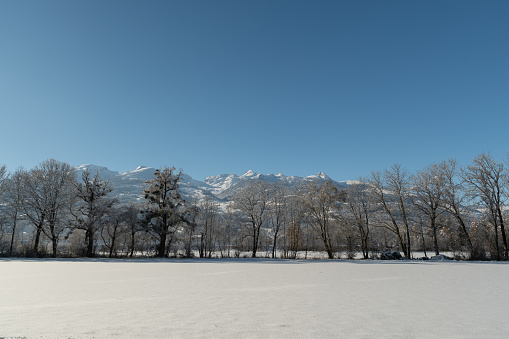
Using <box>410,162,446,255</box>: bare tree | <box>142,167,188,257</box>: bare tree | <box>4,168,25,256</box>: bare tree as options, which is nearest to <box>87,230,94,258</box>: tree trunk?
<box>142,167,188,257</box>: bare tree

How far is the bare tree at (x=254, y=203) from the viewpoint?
41.1 meters

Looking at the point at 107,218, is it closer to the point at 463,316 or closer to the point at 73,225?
the point at 73,225

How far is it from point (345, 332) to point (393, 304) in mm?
3168

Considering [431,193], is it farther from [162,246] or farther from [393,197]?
[162,246]

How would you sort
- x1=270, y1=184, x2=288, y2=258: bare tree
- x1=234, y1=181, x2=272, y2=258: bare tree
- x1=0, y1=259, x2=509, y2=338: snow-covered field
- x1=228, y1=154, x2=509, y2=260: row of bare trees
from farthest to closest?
x1=270, y1=184, x2=288, y2=258: bare tree
x1=234, y1=181, x2=272, y2=258: bare tree
x1=228, y1=154, x2=509, y2=260: row of bare trees
x1=0, y1=259, x2=509, y2=338: snow-covered field

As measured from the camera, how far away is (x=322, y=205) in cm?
3547

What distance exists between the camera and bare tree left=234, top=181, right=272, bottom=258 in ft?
135

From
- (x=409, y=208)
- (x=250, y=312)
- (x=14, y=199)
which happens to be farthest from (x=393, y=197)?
(x=14, y=199)

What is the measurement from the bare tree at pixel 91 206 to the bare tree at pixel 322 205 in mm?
26368

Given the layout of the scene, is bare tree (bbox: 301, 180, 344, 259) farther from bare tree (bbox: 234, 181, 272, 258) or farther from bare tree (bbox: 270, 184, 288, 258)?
bare tree (bbox: 270, 184, 288, 258)

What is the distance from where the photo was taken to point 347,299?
7664 mm

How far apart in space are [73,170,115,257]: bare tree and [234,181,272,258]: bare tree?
18.2m

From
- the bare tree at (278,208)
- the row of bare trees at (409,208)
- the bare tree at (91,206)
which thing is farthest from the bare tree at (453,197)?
the bare tree at (91,206)

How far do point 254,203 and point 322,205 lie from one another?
10.9 m
